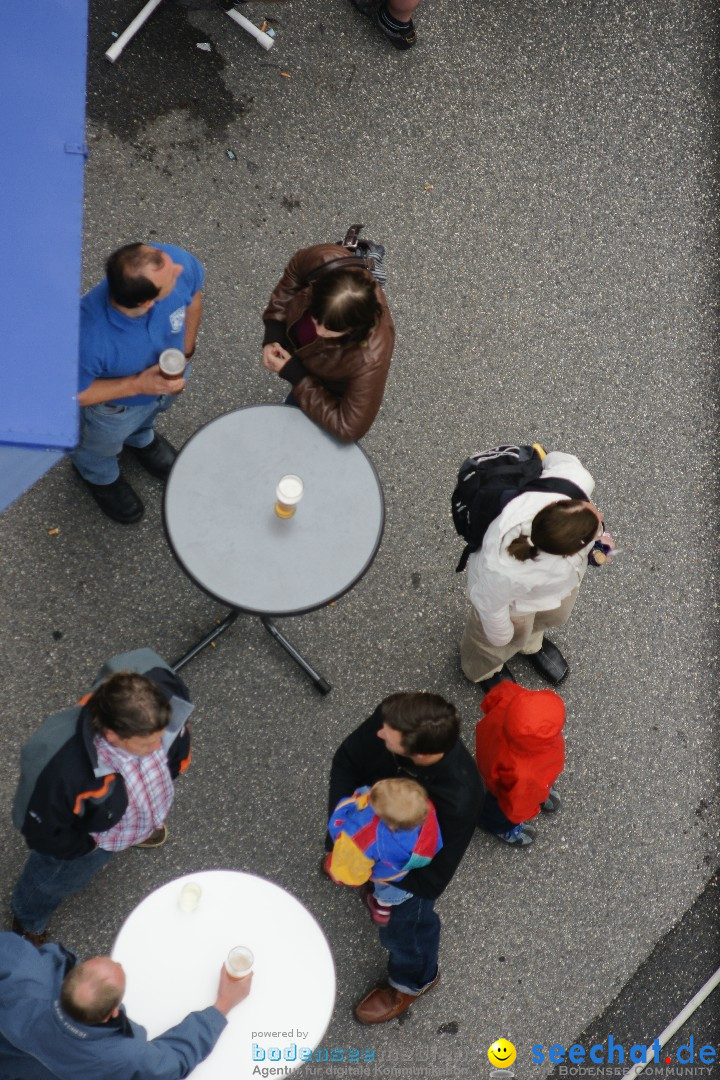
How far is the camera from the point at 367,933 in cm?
→ 378

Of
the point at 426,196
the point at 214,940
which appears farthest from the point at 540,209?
the point at 214,940

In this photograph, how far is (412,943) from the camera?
3422 mm

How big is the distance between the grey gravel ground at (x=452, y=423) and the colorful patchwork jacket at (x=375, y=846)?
84cm

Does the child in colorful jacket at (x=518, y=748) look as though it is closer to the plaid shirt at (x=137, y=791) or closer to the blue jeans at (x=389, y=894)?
the blue jeans at (x=389, y=894)

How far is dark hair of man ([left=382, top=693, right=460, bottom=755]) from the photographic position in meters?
2.89

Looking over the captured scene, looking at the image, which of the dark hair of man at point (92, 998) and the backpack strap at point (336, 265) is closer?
the dark hair of man at point (92, 998)

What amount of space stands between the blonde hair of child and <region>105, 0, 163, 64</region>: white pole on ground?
12.6 feet

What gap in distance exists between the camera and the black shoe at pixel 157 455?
4.15m

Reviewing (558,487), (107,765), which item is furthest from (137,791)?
(558,487)

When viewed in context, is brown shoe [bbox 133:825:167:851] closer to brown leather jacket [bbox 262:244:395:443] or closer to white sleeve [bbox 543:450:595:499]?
brown leather jacket [bbox 262:244:395:443]

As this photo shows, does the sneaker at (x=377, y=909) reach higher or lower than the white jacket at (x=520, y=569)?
lower

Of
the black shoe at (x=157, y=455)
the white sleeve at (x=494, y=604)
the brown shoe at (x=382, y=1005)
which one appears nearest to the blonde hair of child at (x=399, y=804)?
the white sleeve at (x=494, y=604)

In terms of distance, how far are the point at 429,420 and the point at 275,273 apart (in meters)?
1.05

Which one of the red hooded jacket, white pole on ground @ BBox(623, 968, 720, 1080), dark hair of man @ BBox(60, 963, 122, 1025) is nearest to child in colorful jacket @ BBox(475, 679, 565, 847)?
the red hooded jacket
